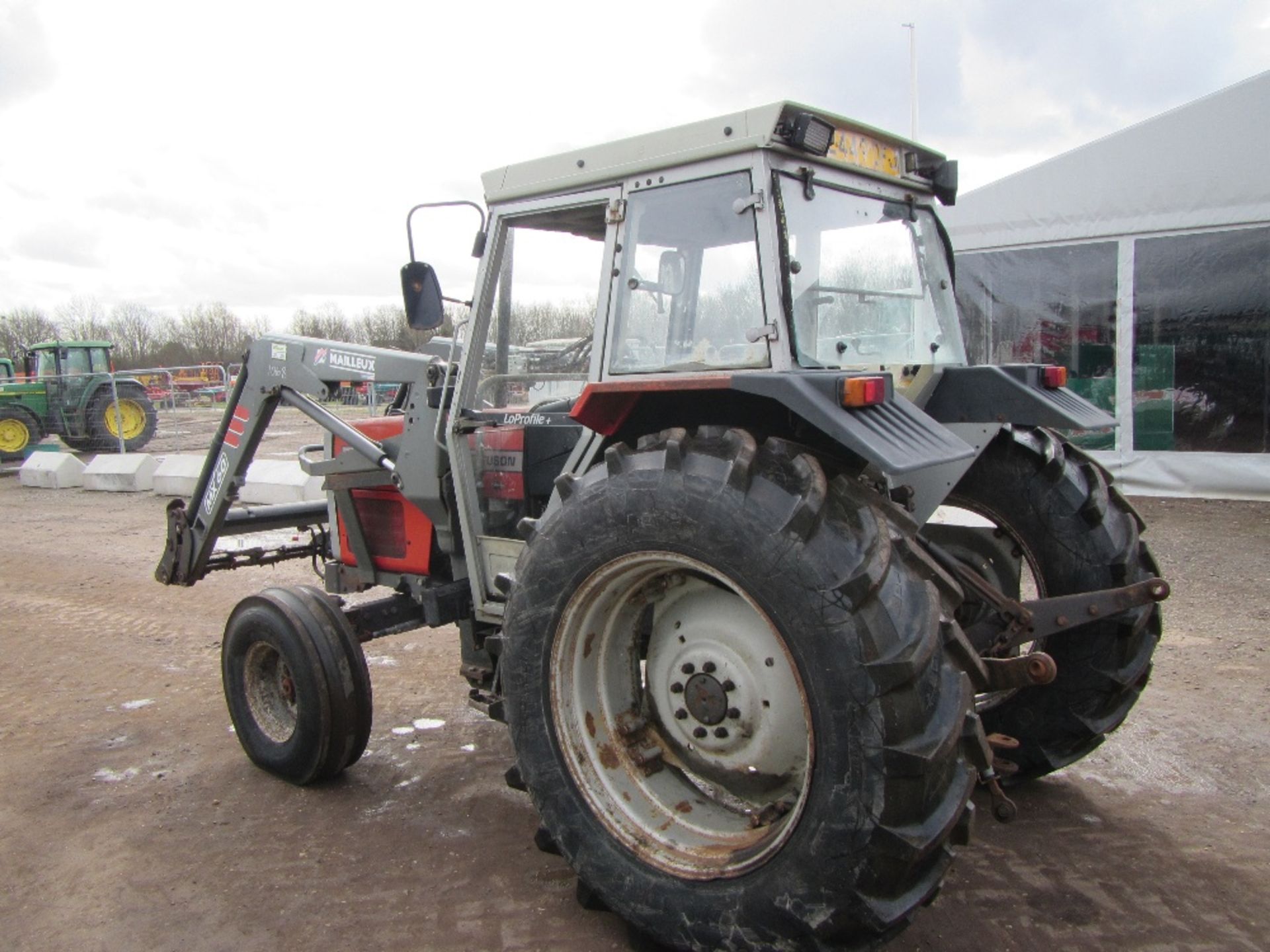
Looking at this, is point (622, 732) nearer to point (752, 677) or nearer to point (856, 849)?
point (752, 677)

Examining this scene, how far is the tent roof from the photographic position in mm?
9391

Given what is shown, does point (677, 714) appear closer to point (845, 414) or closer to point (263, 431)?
point (845, 414)

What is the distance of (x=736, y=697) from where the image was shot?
2.78 m

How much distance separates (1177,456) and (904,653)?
9.39 m

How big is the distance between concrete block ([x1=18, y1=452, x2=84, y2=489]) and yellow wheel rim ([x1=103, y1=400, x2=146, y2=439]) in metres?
5.20

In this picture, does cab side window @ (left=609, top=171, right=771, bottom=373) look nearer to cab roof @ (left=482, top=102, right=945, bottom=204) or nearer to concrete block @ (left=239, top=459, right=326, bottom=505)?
cab roof @ (left=482, top=102, right=945, bottom=204)

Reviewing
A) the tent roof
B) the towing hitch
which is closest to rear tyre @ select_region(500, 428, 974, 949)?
the towing hitch

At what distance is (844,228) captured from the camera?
325 centimetres

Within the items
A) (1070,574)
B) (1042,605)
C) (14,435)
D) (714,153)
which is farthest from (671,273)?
(14,435)

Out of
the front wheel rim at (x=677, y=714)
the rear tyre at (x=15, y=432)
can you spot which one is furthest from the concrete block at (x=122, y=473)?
the front wheel rim at (x=677, y=714)

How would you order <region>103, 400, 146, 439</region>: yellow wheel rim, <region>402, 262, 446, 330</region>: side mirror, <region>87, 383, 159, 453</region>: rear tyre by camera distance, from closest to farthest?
<region>402, 262, 446, 330</region>: side mirror → <region>87, 383, 159, 453</region>: rear tyre → <region>103, 400, 146, 439</region>: yellow wheel rim

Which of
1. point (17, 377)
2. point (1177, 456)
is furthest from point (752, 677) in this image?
point (17, 377)

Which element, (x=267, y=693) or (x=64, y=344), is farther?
(x=64, y=344)

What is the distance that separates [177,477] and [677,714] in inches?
442
